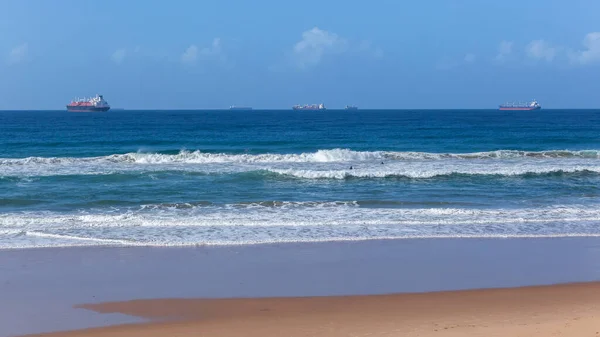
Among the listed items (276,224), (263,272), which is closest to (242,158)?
(276,224)

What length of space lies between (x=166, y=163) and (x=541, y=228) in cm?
1852

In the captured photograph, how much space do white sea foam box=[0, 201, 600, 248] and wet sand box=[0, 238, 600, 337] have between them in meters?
0.74

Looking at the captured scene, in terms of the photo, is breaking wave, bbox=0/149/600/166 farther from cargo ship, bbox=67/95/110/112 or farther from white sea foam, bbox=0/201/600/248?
cargo ship, bbox=67/95/110/112

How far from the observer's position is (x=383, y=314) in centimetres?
845

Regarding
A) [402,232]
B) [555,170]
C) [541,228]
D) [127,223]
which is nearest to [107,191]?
[127,223]

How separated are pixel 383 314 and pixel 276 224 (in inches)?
263

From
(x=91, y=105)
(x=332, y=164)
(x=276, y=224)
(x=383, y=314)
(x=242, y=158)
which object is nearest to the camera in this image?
(x=383, y=314)

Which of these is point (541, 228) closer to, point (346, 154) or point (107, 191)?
point (107, 191)

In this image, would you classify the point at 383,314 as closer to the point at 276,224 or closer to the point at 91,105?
the point at 276,224

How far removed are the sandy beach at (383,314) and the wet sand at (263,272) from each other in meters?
0.16

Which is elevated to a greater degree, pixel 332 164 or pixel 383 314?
pixel 332 164

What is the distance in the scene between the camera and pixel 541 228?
14.5 m

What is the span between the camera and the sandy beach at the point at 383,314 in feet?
25.4

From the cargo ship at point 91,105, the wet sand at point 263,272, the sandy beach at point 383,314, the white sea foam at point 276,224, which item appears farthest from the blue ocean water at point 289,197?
the cargo ship at point 91,105
